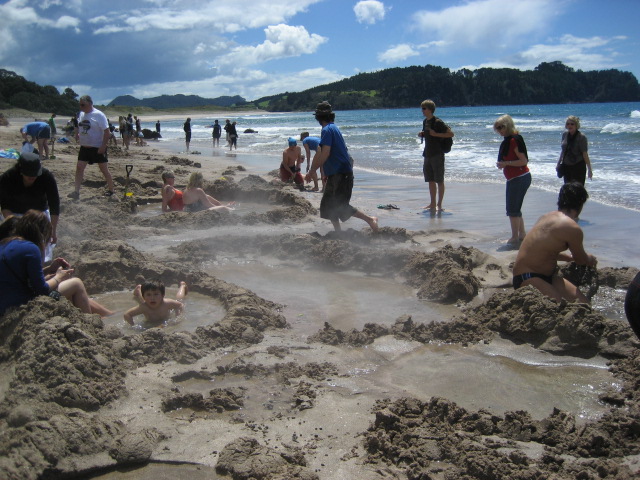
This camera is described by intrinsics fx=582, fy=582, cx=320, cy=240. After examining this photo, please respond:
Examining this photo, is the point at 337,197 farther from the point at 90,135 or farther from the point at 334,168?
the point at 90,135

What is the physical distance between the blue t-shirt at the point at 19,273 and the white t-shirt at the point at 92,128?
627 centimetres

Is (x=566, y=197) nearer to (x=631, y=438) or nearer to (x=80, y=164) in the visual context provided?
(x=631, y=438)

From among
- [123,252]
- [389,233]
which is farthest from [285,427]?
[389,233]

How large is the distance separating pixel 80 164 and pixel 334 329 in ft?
23.0

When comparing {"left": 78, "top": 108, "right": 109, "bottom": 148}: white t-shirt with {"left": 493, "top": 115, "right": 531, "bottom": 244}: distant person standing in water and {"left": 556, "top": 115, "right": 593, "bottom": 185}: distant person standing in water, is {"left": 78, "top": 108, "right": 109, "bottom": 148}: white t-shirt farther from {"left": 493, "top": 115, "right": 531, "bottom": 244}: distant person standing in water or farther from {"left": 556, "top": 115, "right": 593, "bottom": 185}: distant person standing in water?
{"left": 556, "top": 115, "right": 593, "bottom": 185}: distant person standing in water

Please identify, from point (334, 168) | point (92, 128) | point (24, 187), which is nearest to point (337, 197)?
point (334, 168)

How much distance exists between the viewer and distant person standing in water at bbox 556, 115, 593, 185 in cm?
884

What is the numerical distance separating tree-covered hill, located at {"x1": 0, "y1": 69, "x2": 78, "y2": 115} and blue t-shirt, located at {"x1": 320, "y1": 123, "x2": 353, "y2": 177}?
61.2 m

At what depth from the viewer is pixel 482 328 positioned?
4.65 m

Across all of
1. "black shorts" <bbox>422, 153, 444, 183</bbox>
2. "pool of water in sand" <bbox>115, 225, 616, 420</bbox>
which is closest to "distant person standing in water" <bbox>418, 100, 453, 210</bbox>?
"black shorts" <bbox>422, 153, 444, 183</bbox>

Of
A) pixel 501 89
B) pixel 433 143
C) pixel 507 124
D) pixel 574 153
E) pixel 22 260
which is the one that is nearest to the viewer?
pixel 22 260

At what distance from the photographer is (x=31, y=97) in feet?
211

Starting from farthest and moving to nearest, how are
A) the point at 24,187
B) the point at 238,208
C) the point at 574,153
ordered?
1. the point at 238,208
2. the point at 574,153
3. the point at 24,187

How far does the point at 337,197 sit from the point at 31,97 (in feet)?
219
